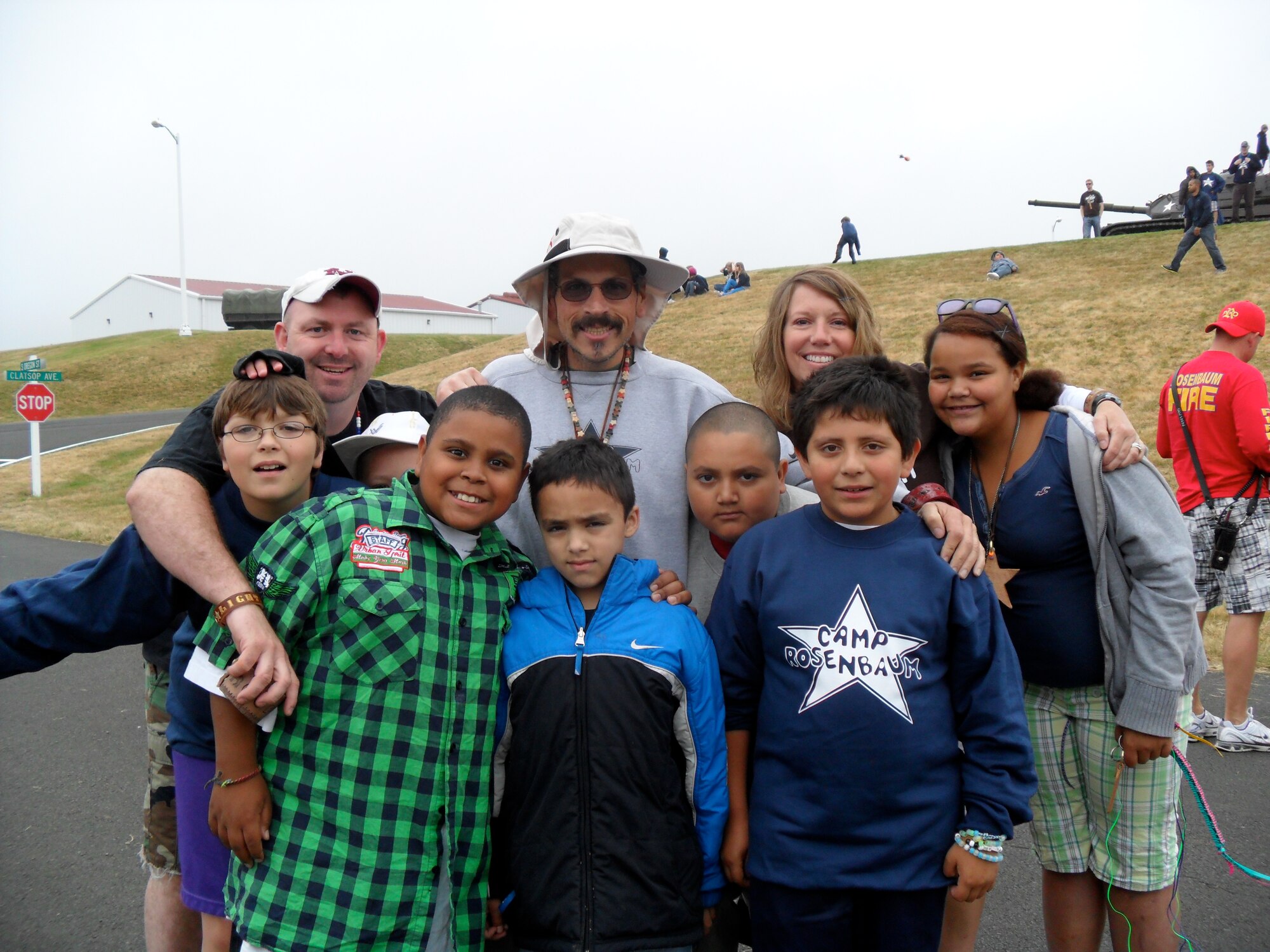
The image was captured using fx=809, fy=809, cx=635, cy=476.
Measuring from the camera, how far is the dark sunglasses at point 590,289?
2.78 m

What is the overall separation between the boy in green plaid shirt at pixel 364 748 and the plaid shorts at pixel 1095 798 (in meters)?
1.72

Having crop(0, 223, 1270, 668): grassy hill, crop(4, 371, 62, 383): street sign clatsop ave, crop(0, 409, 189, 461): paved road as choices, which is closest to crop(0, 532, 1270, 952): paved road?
crop(0, 223, 1270, 668): grassy hill

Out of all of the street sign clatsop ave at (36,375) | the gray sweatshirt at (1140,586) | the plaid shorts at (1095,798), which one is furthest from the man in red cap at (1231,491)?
the street sign clatsop ave at (36,375)

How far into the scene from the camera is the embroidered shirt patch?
210cm

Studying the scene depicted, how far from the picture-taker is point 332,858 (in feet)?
6.50

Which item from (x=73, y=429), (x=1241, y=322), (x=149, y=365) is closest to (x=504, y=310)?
(x=149, y=365)

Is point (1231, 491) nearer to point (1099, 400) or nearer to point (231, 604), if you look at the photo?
point (1099, 400)

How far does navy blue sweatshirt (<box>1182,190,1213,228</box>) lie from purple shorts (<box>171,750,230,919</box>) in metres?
24.3

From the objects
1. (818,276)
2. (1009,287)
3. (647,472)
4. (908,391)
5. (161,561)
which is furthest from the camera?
(1009,287)

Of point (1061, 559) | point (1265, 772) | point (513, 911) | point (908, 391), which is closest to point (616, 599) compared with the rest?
point (513, 911)

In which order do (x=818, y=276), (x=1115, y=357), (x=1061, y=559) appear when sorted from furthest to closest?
1. (x=1115, y=357)
2. (x=818, y=276)
3. (x=1061, y=559)

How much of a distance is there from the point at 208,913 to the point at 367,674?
95 cm

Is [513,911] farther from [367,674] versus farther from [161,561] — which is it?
[161,561]

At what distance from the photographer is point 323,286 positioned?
9.54 ft
